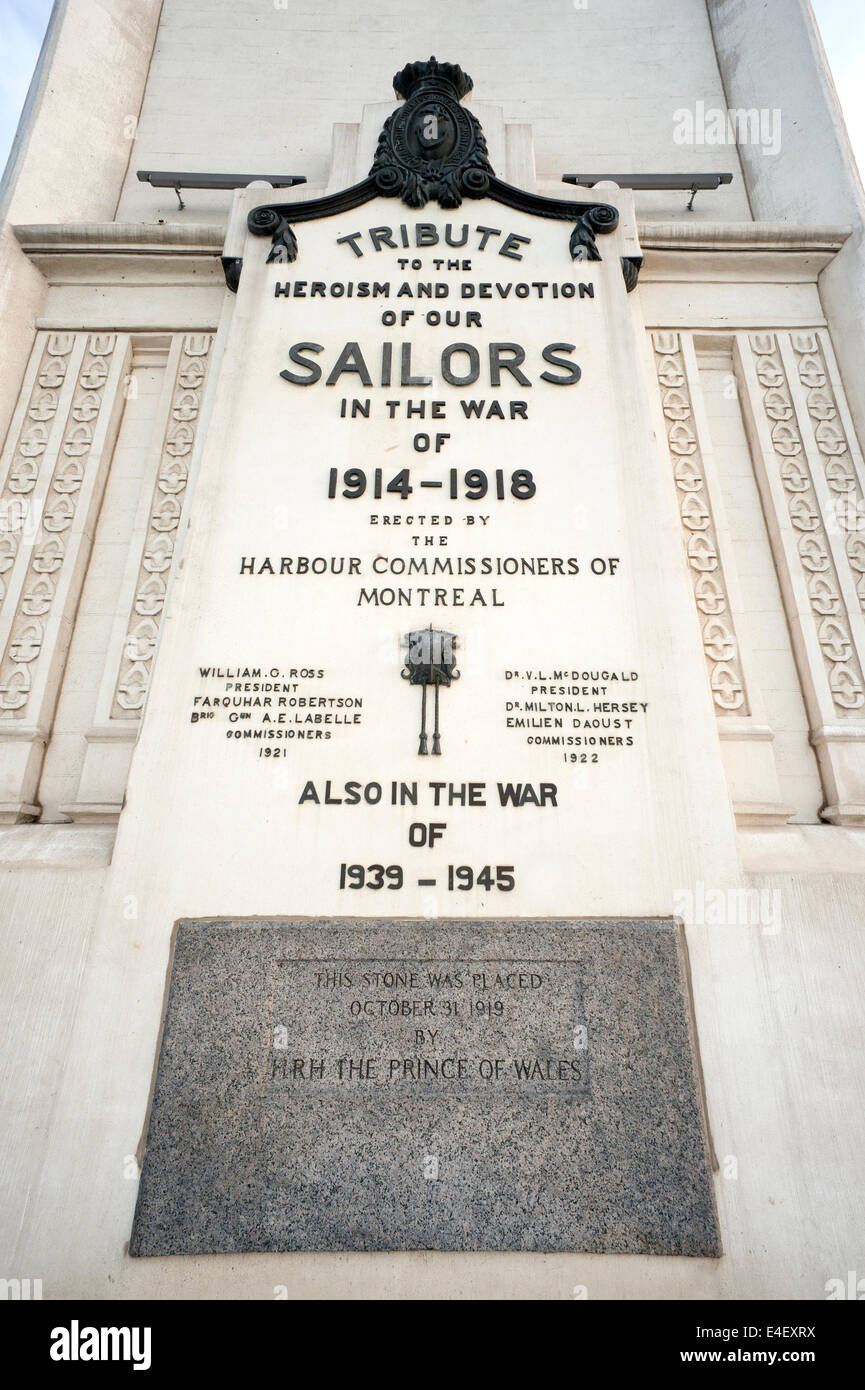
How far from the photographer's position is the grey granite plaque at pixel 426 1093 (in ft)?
11.2

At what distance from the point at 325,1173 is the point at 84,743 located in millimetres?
3218

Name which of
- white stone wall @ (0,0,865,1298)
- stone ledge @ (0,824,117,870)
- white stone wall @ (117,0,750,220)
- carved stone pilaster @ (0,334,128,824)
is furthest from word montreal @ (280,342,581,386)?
stone ledge @ (0,824,117,870)

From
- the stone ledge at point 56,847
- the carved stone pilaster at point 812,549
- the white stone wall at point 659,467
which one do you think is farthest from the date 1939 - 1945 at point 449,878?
the carved stone pilaster at point 812,549

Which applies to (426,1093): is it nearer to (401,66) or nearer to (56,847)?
(56,847)

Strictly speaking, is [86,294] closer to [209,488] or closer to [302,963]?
[209,488]

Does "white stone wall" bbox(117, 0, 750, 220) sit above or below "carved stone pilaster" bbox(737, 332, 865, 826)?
above

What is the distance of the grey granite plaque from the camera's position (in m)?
3.42

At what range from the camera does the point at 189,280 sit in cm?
697

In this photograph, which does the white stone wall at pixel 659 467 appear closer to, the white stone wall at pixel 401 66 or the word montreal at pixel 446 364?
the white stone wall at pixel 401 66

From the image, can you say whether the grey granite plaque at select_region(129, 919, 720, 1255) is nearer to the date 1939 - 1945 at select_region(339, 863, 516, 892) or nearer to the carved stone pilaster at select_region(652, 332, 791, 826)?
the date 1939 - 1945 at select_region(339, 863, 516, 892)

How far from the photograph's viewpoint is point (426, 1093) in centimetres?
361

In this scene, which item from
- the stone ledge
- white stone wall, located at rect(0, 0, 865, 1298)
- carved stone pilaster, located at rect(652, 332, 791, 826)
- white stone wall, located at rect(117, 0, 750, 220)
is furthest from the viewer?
white stone wall, located at rect(117, 0, 750, 220)

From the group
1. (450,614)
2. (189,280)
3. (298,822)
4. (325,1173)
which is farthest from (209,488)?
(325,1173)
